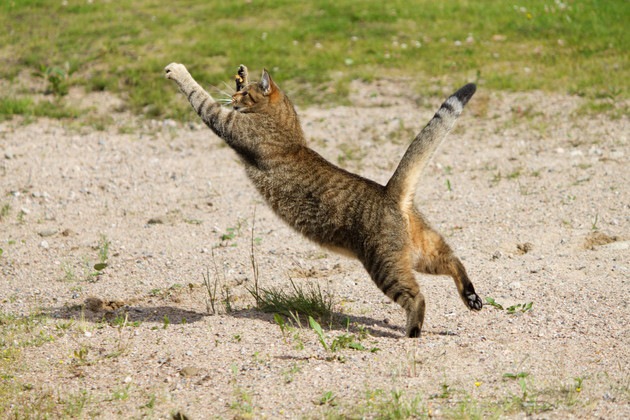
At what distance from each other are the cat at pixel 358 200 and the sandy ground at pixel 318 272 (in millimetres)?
419

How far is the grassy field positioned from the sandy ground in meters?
0.57

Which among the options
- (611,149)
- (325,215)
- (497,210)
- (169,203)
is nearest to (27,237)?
(169,203)

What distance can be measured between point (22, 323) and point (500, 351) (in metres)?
3.22

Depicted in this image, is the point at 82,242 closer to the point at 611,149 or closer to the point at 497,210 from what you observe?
the point at 497,210

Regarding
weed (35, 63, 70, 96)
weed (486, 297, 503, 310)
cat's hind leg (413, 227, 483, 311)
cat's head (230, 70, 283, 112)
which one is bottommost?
weed (486, 297, 503, 310)

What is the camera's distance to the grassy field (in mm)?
11039

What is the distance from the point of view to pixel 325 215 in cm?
575

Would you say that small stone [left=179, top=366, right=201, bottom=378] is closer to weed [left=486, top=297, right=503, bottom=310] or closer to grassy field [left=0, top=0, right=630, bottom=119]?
weed [left=486, top=297, right=503, bottom=310]

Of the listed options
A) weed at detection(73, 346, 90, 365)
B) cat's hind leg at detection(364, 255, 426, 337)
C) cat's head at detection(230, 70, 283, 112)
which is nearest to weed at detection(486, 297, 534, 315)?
cat's hind leg at detection(364, 255, 426, 337)

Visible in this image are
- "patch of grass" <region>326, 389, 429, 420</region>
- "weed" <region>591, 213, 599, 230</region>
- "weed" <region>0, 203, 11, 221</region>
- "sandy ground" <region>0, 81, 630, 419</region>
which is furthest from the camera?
"weed" <region>0, 203, 11, 221</region>

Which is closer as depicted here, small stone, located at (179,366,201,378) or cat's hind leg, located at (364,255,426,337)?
small stone, located at (179,366,201,378)

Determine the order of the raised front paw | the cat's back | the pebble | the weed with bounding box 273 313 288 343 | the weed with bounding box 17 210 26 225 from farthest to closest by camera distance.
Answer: the weed with bounding box 17 210 26 225
the pebble
the raised front paw
the cat's back
the weed with bounding box 273 313 288 343

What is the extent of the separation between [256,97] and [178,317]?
71.4 inches

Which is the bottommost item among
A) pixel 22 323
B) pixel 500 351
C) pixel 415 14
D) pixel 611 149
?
pixel 22 323
